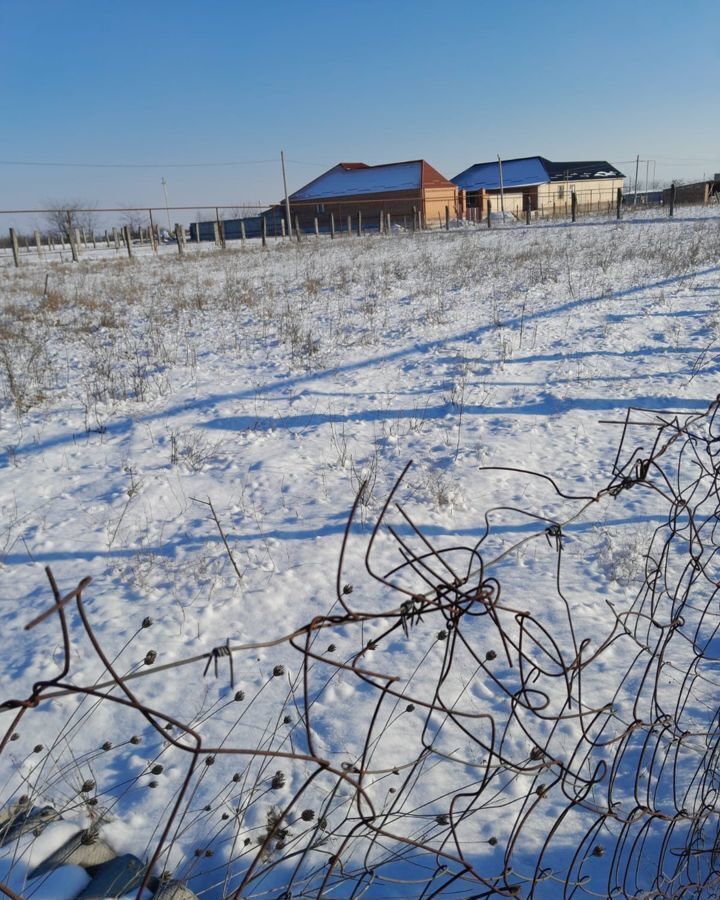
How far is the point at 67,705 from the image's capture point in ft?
8.86

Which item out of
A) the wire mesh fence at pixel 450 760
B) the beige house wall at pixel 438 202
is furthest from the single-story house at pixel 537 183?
the wire mesh fence at pixel 450 760

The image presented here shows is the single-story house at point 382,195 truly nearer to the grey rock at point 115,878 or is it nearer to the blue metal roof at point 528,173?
the blue metal roof at point 528,173

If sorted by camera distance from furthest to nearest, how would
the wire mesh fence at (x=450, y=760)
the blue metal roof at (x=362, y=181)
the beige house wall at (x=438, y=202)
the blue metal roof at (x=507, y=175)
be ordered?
the blue metal roof at (x=507, y=175)
the blue metal roof at (x=362, y=181)
the beige house wall at (x=438, y=202)
the wire mesh fence at (x=450, y=760)

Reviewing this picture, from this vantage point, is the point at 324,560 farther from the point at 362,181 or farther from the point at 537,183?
the point at 537,183

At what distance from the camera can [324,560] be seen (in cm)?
374

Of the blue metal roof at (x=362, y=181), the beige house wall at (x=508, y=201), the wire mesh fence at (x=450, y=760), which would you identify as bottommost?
the wire mesh fence at (x=450, y=760)

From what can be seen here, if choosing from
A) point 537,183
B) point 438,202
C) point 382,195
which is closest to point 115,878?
point 438,202

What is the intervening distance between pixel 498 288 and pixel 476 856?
407 inches

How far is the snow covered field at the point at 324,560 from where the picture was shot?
6.84 feet

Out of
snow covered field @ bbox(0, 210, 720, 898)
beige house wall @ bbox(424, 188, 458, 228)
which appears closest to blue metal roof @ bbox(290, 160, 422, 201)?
beige house wall @ bbox(424, 188, 458, 228)

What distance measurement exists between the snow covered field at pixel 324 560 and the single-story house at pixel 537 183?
150 ft

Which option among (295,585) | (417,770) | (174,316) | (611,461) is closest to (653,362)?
(611,461)

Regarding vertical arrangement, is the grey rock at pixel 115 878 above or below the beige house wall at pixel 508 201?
below

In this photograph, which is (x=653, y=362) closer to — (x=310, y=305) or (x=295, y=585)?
(x=295, y=585)
